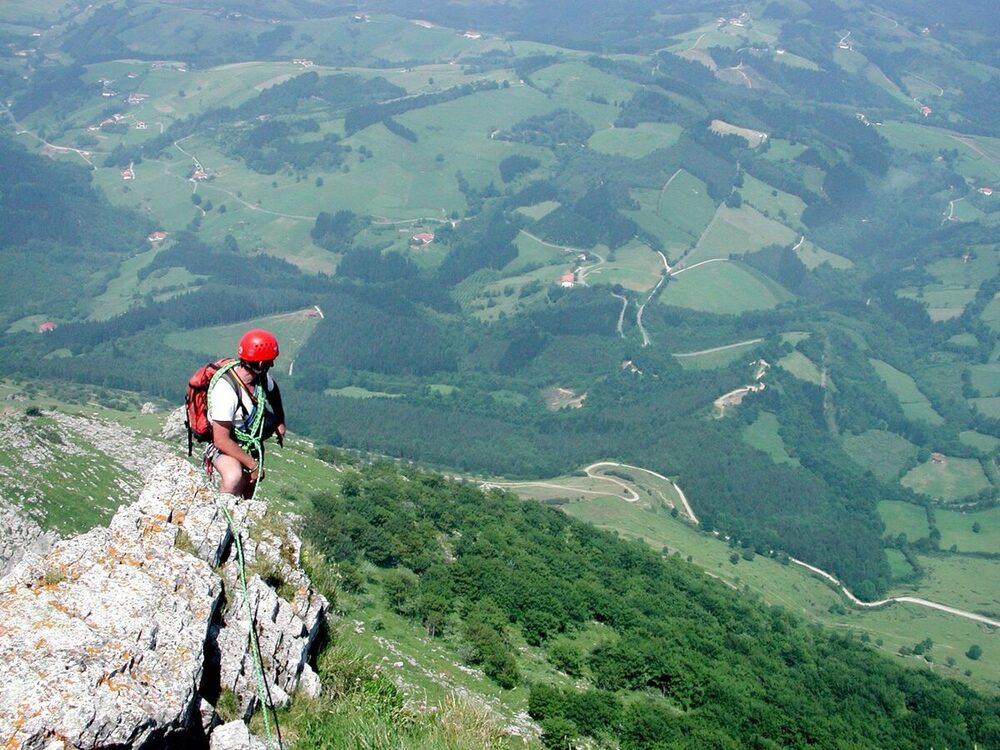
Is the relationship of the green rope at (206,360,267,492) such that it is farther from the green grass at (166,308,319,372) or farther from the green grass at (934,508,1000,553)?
the green grass at (166,308,319,372)

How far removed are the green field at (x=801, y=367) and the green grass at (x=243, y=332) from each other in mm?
88737

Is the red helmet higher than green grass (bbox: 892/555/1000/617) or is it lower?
higher

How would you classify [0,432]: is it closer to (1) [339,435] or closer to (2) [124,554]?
(2) [124,554]

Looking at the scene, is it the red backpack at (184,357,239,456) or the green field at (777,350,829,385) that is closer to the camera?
the red backpack at (184,357,239,456)

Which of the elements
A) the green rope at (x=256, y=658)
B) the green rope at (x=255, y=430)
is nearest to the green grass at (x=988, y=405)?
the green rope at (x=255, y=430)

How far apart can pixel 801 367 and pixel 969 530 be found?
48.2 metres

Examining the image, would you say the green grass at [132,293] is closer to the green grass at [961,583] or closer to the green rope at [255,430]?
the green grass at [961,583]

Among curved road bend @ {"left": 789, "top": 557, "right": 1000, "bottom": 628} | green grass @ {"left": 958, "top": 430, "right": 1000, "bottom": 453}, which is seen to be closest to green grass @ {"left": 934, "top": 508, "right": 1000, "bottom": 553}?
curved road bend @ {"left": 789, "top": 557, "right": 1000, "bottom": 628}

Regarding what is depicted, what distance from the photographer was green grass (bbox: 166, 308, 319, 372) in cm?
16562

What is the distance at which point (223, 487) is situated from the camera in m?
16.8

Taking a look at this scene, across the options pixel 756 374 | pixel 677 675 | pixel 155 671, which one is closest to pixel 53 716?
pixel 155 671

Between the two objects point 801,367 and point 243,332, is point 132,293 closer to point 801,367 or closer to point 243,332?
point 243,332

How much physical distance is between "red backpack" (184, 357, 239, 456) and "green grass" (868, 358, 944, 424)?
16693cm

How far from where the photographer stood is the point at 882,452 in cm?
15038
